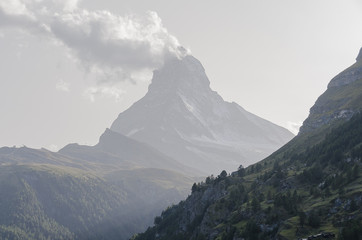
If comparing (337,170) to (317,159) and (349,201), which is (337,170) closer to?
(317,159)

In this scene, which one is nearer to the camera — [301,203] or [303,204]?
[303,204]

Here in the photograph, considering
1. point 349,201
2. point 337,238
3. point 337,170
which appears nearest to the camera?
point 337,238

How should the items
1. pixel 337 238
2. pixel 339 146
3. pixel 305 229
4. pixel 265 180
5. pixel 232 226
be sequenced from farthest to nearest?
pixel 265 180 < pixel 339 146 < pixel 232 226 < pixel 305 229 < pixel 337 238

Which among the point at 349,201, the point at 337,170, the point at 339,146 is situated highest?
the point at 339,146

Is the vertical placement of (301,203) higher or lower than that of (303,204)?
higher

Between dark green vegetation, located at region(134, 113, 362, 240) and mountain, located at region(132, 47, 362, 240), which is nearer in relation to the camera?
mountain, located at region(132, 47, 362, 240)

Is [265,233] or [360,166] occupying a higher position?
[360,166]

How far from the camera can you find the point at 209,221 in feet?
561

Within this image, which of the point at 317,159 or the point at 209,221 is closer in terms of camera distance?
the point at 209,221

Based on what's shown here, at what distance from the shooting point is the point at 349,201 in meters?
115

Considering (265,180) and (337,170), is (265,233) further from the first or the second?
(265,180)

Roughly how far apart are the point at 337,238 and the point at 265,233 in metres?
31.4

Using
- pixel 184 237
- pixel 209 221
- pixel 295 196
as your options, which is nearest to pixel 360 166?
pixel 295 196

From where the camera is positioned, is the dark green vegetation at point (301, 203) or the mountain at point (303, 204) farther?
the dark green vegetation at point (301, 203)
